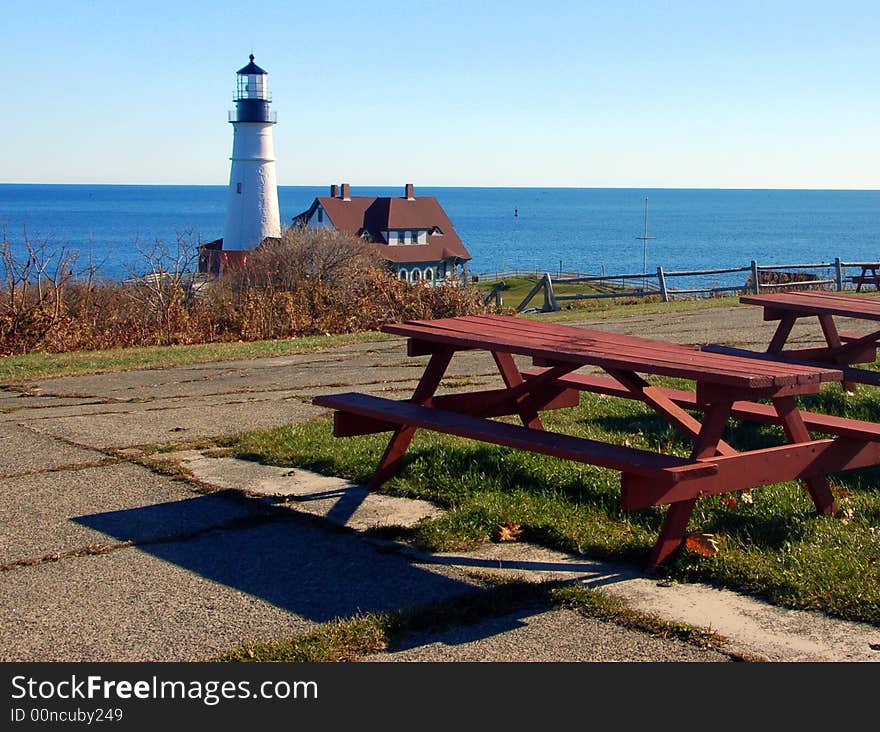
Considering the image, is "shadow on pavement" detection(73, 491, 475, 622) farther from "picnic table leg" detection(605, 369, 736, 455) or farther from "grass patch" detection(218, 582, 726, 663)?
"picnic table leg" detection(605, 369, 736, 455)

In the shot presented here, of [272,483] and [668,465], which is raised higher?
[668,465]

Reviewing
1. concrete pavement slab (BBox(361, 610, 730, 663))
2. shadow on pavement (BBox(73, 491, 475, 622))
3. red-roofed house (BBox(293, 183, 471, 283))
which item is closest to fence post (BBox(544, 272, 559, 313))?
shadow on pavement (BBox(73, 491, 475, 622))

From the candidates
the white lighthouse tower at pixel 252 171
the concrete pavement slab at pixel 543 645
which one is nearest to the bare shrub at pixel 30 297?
the concrete pavement slab at pixel 543 645

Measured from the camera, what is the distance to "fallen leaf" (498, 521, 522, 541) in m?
4.97

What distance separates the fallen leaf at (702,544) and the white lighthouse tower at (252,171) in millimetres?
49578

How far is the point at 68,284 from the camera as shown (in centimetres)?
1520

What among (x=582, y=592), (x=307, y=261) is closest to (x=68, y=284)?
(x=307, y=261)

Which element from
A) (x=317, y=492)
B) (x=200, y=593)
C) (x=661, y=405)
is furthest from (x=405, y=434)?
(x=200, y=593)

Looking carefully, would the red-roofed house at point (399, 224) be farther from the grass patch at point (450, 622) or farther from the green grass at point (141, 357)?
the grass patch at point (450, 622)

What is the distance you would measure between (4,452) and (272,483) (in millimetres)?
2022

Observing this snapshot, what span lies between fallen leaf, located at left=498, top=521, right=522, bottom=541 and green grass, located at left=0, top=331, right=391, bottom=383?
6.95m

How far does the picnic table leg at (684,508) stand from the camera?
4488mm

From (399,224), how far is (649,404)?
6344 centimetres

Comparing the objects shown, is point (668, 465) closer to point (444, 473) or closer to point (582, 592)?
point (582, 592)
